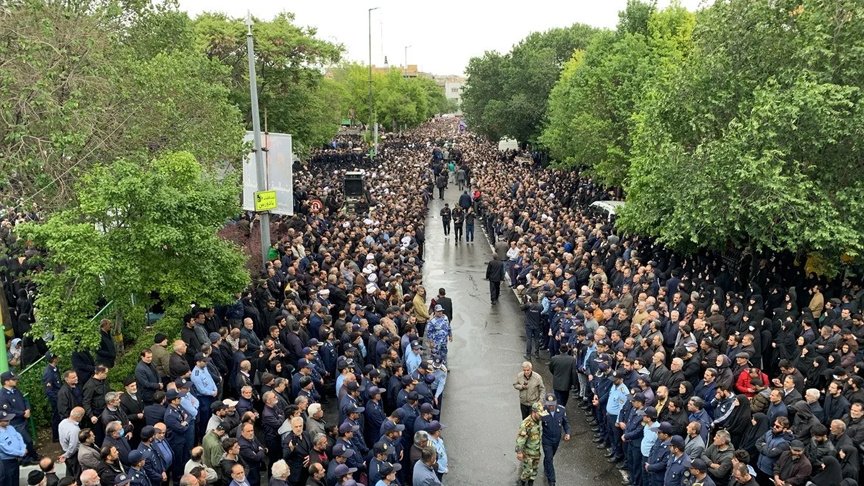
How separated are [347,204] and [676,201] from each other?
14.3 meters

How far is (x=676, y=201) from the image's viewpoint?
47.4 feet

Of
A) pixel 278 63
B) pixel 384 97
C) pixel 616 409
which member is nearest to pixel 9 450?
pixel 616 409

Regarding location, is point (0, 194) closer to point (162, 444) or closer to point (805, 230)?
point (162, 444)

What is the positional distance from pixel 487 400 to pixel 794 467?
18.1 feet

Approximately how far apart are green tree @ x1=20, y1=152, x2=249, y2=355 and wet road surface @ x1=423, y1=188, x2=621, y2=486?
14.7ft

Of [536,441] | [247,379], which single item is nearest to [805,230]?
[536,441]

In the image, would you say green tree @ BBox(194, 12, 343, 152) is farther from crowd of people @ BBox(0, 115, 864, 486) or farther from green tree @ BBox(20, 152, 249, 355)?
green tree @ BBox(20, 152, 249, 355)

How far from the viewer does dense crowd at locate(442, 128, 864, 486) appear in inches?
300

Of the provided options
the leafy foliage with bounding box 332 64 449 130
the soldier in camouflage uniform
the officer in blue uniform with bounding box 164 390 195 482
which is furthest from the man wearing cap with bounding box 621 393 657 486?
the leafy foliage with bounding box 332 64 449 130

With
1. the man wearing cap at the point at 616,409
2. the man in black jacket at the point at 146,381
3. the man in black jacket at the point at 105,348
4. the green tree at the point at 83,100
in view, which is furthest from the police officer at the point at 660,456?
the green tree at the point at 83,100

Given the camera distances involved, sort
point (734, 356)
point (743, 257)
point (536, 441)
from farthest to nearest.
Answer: point (743, 257)
point (734, 356)
point (536, 441)

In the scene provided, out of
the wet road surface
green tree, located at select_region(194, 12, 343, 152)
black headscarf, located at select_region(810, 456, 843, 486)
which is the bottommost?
the wet road surface

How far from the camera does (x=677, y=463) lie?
293 inches

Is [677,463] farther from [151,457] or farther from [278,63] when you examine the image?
[278,63]
